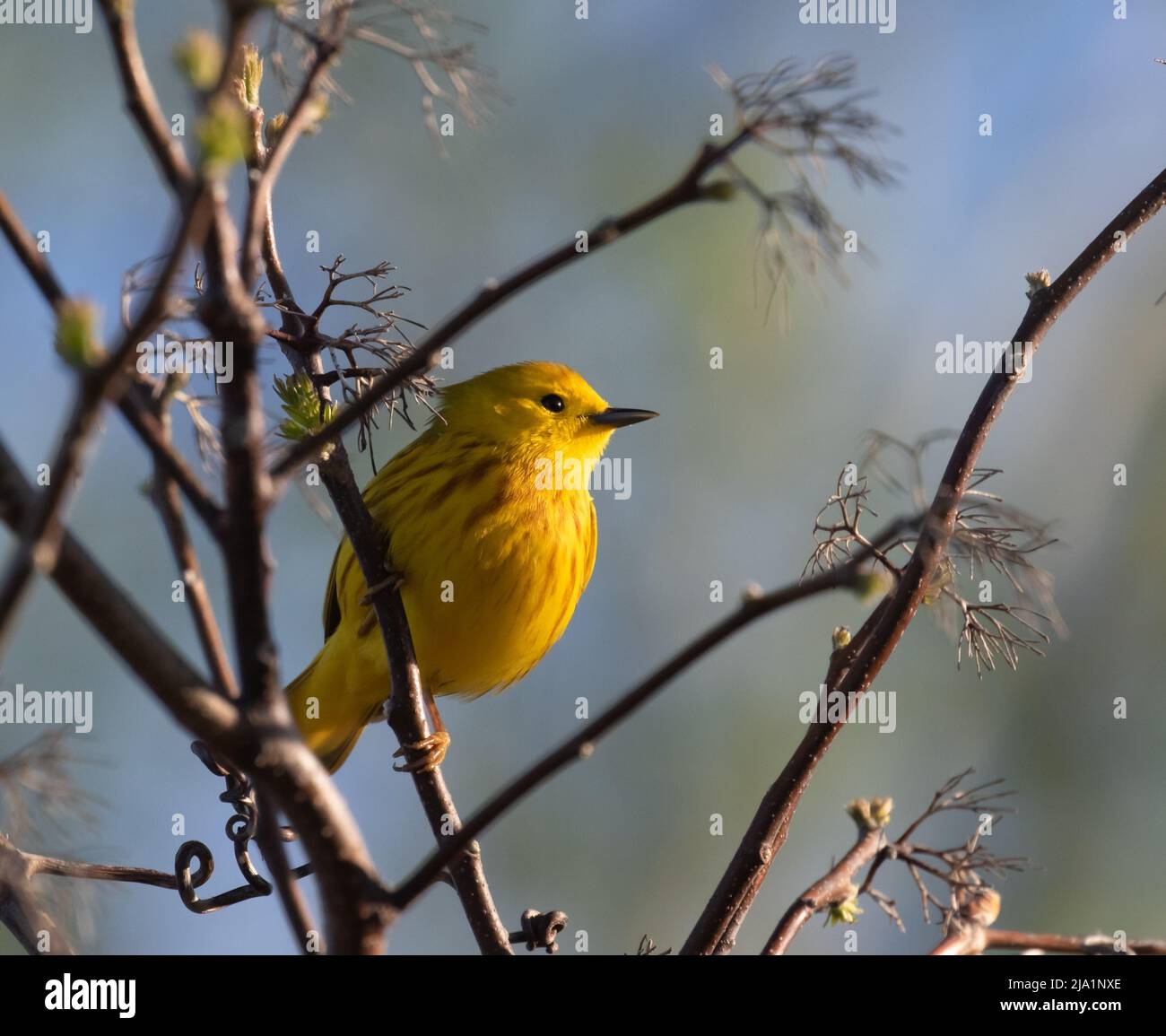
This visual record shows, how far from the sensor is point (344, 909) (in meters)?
1.47

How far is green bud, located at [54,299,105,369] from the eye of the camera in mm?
1201

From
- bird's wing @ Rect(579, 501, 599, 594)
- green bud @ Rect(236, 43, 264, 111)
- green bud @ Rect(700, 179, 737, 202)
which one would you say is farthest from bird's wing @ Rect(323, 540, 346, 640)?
green bud @ Rect(700, 179, 737, 202)

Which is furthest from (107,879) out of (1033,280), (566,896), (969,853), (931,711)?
(931,711)

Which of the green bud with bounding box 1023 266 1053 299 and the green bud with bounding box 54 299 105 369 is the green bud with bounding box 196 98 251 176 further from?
the green bud with bounding box 1023 266 1053 299

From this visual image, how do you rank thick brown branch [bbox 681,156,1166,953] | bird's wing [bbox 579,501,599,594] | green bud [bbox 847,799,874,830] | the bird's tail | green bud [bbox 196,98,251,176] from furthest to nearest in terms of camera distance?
bird's wing [bbox 579,501,599,594]
the bird's tail
green bud [bbox 847,799,874,830]
thick brown branch [bbox 681,156,1166,953]
green bud [bbox 196,98,251,176]

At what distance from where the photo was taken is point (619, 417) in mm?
5066

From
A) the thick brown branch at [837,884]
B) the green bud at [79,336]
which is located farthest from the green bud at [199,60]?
the thick brown branch at [837,884]

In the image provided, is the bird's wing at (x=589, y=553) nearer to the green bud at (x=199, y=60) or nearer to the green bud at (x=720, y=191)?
the green bud at (x=720, y=191)

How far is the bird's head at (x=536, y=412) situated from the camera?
4.94 meters

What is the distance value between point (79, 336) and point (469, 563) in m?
3.19

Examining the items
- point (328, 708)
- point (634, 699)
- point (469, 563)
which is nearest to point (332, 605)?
point (328, 708)

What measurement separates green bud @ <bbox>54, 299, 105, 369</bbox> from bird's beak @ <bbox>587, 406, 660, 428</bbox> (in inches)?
150

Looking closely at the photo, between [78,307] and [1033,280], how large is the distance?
5.77 ft
